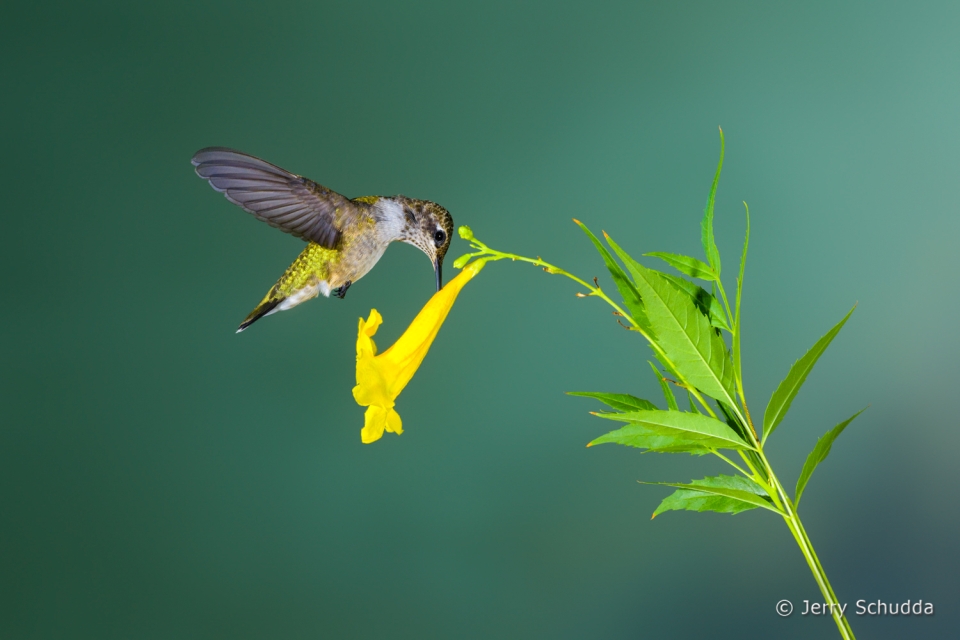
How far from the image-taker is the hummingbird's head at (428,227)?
3.94 ft

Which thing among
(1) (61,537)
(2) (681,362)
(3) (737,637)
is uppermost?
(2) (681,362)

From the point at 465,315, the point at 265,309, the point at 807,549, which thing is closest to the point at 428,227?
the point at 265,309

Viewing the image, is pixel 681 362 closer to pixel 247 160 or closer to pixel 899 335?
pixel 247 160

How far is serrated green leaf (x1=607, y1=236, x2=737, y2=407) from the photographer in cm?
83

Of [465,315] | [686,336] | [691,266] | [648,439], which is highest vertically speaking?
[465,315]

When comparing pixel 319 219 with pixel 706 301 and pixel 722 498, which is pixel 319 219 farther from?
pixel 722 498

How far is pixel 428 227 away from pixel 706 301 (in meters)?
0.47

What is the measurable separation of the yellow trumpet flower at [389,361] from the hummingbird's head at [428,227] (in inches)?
4.8

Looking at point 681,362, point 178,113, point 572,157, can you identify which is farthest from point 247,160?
point 572,157

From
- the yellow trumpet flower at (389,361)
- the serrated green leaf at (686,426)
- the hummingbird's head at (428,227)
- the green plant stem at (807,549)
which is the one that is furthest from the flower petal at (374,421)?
A: the green plant stem at (807,549)

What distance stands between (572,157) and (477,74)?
361 millimetres

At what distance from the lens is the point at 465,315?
6.88 feet

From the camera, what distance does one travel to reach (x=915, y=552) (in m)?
2.00

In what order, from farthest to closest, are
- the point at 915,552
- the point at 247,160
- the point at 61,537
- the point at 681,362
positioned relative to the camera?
1. the point at 915,552
2. the point at 61,537
3. the point at 247,160
4. the point at 681,362
